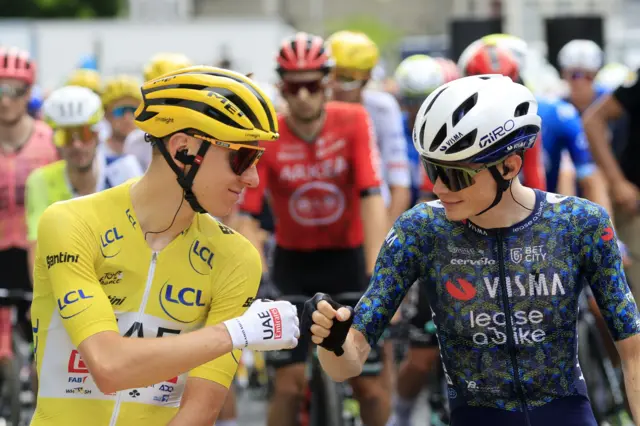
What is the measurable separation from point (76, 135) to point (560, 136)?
10.7 feet

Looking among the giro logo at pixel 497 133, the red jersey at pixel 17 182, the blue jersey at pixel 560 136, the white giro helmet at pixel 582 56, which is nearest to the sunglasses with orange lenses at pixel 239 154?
the giro logo at pixel 497 133

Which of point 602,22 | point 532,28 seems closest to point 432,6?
point 532,28

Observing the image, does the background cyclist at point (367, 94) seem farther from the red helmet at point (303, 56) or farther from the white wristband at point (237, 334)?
the white wristband at point (237, 334)

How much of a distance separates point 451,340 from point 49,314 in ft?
4.59

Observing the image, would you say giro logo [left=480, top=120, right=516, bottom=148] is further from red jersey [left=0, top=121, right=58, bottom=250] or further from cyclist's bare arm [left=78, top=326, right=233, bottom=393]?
red jersey [left=0, top=121, right=58, bottom=250]

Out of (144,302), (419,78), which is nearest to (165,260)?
(144,302)

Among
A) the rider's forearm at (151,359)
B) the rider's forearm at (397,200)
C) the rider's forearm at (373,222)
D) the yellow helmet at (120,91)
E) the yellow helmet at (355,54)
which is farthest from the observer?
the yellow helmet at (120,91)

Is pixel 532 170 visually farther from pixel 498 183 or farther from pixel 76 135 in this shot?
pixel 498 183

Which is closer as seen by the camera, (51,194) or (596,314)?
(51,194)

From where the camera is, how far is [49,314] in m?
4.52

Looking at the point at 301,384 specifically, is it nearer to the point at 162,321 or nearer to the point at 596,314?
the point at 596,314

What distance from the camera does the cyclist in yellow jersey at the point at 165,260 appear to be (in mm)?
4422

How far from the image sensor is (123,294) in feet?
14.8

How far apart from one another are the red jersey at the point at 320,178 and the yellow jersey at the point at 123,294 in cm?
325
